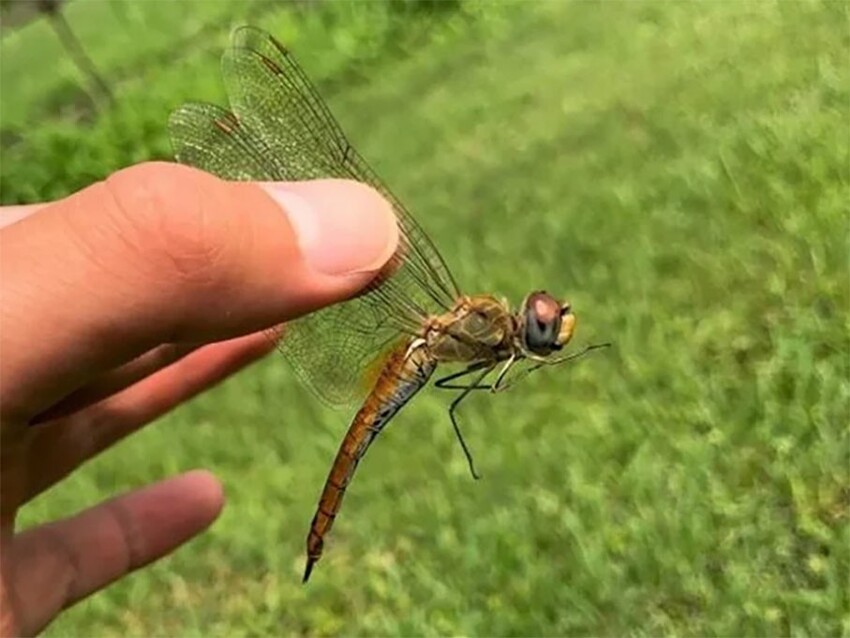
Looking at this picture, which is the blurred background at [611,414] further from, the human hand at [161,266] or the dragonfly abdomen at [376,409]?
the dragonfly abdomen at [376,409]

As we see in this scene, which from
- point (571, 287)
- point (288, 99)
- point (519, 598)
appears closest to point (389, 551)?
point (519, 598)

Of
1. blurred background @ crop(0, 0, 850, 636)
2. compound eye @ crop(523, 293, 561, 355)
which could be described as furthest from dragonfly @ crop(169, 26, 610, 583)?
blurred background @ crop(0, 0, 850, 636)

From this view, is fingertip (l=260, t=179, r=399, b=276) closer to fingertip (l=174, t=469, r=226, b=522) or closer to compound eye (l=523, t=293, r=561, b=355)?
compound eye (l=523, t=293, r=561, b=355)

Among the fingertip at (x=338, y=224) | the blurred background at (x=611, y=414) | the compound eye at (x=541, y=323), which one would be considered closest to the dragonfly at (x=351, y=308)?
the compound eye at (x=541, y=323)

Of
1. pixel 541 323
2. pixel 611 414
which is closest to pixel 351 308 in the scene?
pixel 541 323

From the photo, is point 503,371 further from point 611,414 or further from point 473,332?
point 611,414

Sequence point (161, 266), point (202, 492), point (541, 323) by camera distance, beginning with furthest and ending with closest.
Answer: point (202, 492) < point (541, 323) < point (161, 266)

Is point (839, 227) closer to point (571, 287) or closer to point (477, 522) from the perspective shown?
point (571, 287)
